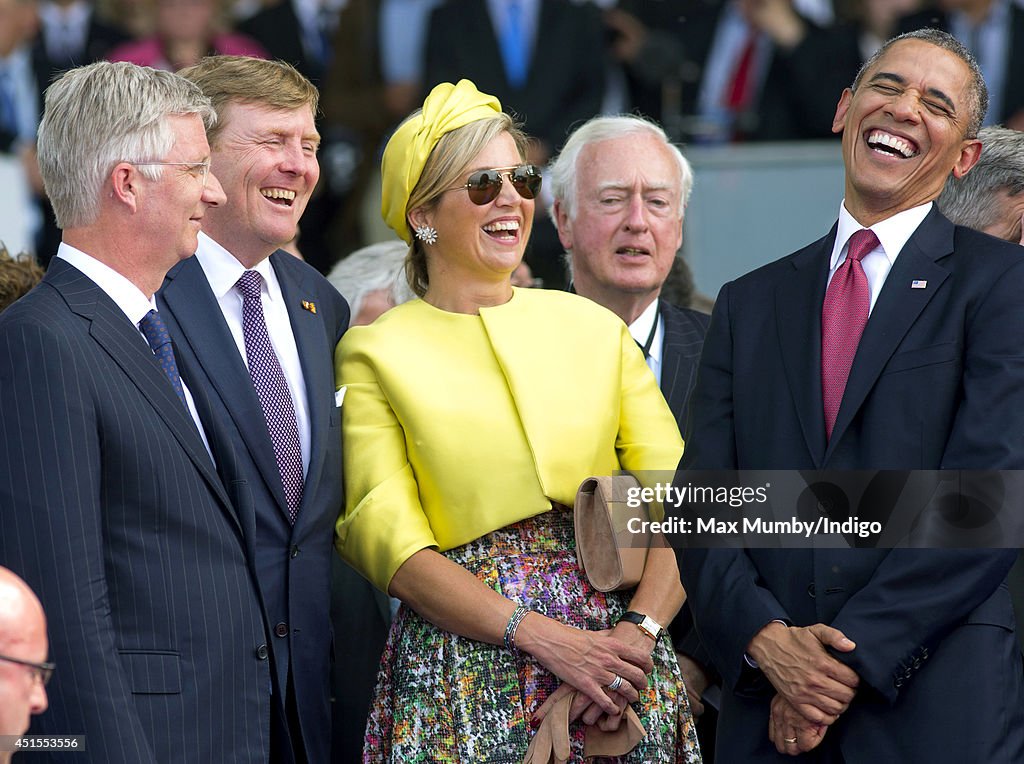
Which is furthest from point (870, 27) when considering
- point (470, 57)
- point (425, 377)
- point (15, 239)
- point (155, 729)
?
A: point (155, 729)

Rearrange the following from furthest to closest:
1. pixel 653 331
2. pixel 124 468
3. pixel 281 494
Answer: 1. pixel 653 331
2. pixel 281 494
3. pixel 124 468

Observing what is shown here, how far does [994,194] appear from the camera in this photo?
3990 millimetres

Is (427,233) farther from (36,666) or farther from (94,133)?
(36,666)

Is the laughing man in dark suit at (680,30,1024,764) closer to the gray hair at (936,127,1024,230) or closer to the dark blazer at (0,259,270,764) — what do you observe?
the gray hair at (936,127,1024,230)

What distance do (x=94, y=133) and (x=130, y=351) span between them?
1.53 ft

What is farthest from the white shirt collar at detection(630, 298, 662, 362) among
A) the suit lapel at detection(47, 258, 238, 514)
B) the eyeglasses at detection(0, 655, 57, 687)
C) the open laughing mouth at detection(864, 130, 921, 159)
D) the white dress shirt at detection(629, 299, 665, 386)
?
the eyeglasses at detection(0, 655, 57, 687)

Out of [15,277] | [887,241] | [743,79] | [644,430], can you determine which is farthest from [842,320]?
[743,79]

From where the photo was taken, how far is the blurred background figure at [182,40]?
23.7ft

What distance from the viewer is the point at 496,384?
3.52 metres

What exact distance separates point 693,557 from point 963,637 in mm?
618

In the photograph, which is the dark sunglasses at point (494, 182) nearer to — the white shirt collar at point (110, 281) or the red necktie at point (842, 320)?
the red necktie at point (842, 320)

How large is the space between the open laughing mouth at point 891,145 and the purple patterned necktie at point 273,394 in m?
1.49

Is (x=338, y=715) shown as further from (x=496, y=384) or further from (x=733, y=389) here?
(x=733, y=389)

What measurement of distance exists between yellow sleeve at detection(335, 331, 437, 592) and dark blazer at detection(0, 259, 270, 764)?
0.36 metres
